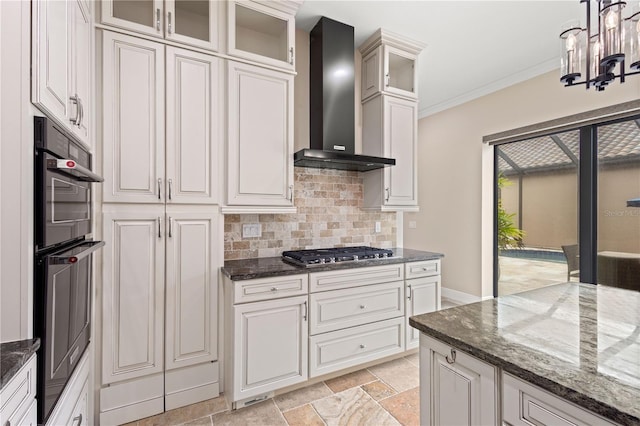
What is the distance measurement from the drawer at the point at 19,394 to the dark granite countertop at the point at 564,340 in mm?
1204

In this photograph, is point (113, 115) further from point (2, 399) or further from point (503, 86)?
point (503, 86)

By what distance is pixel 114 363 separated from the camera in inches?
70.4

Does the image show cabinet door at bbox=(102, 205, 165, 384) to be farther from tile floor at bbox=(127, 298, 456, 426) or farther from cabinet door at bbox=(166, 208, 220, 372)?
tile floor at bbox=(127, 298, 456, 426)

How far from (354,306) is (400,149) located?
5.06 ft

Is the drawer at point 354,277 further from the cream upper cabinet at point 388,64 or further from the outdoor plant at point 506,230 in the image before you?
the outdoor plant at point 506,230

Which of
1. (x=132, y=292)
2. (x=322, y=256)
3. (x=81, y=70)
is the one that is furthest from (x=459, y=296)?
(x=81, y=70)

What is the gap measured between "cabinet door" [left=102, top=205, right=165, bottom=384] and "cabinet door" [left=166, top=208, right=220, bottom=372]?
58 mm

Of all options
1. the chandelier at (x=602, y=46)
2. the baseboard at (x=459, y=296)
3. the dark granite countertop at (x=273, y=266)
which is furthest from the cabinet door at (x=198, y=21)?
the baseboard at (x=459, y=296)

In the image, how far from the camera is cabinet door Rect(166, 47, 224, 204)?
192 centimetres

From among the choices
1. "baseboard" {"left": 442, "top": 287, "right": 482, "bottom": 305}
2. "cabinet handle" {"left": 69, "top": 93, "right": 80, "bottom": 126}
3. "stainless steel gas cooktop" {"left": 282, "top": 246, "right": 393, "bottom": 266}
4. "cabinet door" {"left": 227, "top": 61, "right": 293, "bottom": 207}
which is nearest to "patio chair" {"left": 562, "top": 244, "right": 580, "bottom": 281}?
"baseboard" {"left": 442, "top": 287, "right": 482, "bottom": 305}

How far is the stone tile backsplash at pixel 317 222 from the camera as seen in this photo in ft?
7.99

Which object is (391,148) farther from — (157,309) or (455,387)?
(157,309)

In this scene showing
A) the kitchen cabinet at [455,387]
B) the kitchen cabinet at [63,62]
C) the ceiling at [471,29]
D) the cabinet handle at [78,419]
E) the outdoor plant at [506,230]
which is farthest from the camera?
the outdoor plant at [506,230]

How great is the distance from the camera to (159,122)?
1.89 meters
